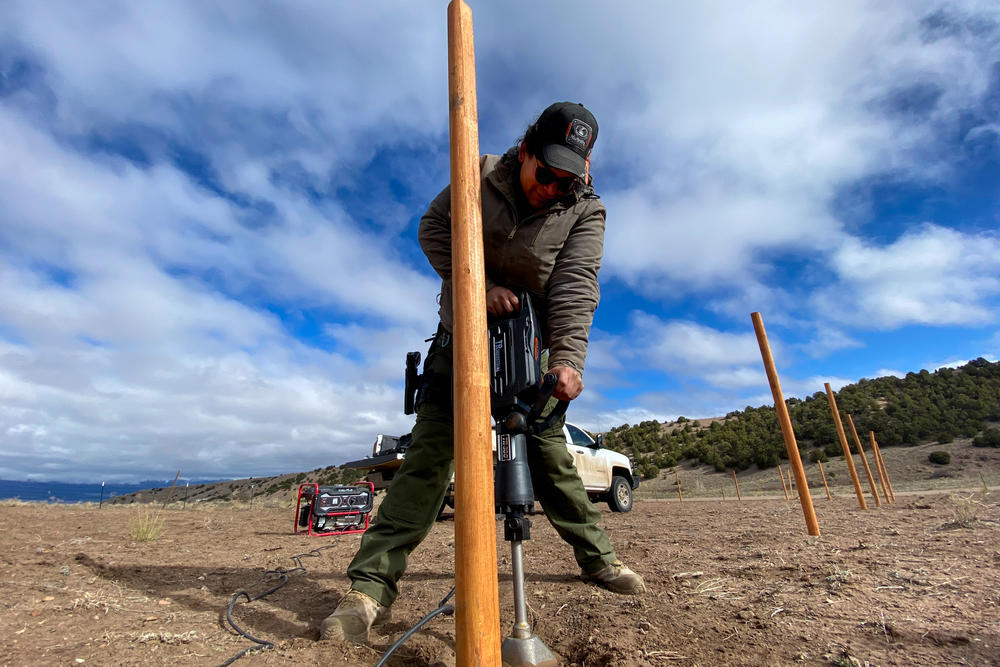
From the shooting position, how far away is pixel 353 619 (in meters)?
1.90

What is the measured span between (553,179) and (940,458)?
1027 inches

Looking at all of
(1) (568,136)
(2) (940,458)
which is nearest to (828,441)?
(2) (940,458)

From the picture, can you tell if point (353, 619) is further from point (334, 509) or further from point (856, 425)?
point (856, 425)

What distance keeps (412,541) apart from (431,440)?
464mm

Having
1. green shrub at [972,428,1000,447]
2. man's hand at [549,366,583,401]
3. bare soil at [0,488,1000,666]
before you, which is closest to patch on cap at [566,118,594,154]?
man's hand at [549,366,583,401]

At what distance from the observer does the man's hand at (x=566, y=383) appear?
1945 millimetres

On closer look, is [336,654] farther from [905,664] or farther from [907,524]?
[907,524]

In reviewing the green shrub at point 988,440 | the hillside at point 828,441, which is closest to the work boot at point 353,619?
the hillside at point 828,441

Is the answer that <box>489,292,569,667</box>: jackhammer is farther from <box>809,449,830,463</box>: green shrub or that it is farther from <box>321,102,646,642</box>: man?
<box>809,449,830,463</box>: green shrub

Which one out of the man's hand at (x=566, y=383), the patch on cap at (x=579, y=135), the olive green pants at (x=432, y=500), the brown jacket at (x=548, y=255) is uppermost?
the patch on cap at (x=579, y=135)

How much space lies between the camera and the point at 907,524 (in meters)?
4.08

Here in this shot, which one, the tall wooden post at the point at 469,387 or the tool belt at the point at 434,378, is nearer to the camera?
the tall wooden post at the point at 469,387

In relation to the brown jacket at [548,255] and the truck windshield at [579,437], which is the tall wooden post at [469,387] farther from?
the truck windshield at [579,437]

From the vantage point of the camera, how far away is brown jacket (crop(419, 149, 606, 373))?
7.41 feet
